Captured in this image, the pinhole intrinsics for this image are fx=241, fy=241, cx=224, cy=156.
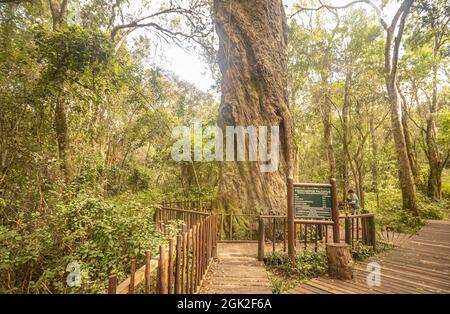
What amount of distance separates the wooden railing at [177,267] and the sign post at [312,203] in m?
1.89

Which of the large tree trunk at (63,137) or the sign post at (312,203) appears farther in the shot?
the large tree trunk at (63,137)

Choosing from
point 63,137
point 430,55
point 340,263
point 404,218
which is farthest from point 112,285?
point 430,55

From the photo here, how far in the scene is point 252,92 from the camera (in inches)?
368

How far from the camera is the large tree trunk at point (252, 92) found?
8844 millimetres

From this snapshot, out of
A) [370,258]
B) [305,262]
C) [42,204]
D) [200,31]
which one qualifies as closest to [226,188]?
[305,262]

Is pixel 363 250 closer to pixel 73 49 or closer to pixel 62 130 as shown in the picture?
pixel 73 49

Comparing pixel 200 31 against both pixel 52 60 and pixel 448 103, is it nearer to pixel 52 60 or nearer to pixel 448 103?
pixel 52 60

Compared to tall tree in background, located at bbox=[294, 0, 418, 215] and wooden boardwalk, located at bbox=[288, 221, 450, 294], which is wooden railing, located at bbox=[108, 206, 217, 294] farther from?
tall tree in background, located at bbox=[294, 0, 418, 215]

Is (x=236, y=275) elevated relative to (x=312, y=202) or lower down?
lower down

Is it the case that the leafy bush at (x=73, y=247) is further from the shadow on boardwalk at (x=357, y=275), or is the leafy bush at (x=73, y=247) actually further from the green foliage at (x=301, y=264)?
the green foliage at (x=301, y=264)

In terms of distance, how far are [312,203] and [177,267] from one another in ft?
12.0

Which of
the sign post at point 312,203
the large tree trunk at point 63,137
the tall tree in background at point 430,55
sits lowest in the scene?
the sign post at point 312,203

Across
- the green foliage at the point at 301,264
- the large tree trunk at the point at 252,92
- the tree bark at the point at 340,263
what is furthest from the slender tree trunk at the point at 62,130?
the tree bark at the point at 340,263
